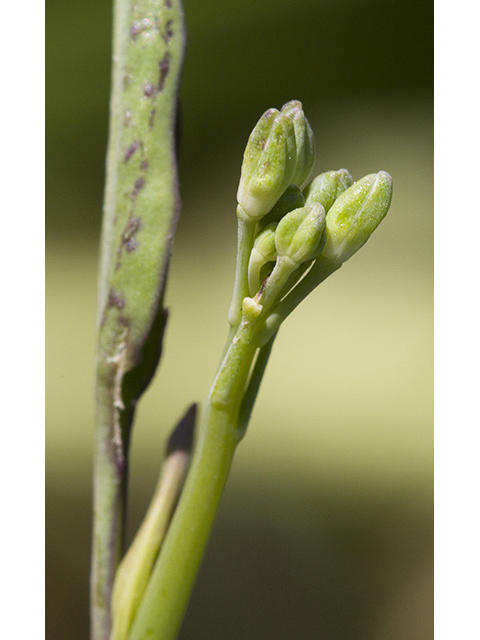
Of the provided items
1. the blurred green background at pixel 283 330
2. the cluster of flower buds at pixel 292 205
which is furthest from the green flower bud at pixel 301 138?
the blurred green background at pixel 283 330

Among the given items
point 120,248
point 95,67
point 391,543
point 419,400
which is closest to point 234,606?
point 391,543

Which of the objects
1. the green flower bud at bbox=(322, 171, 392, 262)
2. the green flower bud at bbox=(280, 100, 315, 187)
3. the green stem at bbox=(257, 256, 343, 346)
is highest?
the green flower bud at bbox=(280, 100, 315, 187)

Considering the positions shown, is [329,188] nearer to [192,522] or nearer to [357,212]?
[357,212]

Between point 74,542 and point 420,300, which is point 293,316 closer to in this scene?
point 420,300

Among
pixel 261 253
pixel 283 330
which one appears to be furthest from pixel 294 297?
pixel 283 330

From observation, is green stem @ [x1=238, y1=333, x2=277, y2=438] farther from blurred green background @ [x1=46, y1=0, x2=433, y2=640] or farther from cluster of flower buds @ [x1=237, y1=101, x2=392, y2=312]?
blurred green background @ [x1=46, y1=0, x2=433, y2=640]

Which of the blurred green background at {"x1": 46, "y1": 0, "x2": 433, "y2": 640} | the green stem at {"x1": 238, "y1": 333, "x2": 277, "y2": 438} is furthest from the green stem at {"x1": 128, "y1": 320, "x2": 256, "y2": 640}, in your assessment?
the blurred green background at {"x1": 46, "y1": 0, "x2": 433, "y2": 640}

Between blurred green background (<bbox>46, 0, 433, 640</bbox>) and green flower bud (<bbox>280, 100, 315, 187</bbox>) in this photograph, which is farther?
blurred green background (<bbox>46, 0, 433, 640</bbox>)
